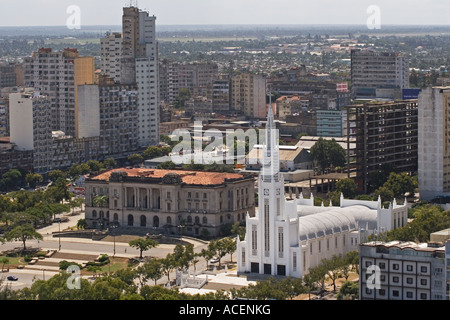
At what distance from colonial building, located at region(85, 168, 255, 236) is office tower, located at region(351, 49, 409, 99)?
7010 cm

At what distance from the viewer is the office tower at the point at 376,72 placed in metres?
138

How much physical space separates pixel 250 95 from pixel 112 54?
72.8 ft

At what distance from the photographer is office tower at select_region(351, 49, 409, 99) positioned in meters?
138

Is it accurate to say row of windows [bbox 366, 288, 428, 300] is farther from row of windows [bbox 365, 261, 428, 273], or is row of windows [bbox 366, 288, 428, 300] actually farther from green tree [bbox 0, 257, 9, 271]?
green tree [bbox 0, 257, 9, 271]

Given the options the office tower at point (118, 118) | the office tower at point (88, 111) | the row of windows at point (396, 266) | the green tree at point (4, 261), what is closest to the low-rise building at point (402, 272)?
the row of windows at point (396, 266)

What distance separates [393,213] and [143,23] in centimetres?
4695

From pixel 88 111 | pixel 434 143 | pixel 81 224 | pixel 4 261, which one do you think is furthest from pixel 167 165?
pixel 4 261

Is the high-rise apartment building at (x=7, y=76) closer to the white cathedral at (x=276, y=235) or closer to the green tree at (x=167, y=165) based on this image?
the green tree at (x=167, y=165)

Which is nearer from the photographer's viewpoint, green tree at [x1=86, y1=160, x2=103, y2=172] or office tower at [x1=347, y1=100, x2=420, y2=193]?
office tower at [x1=347, y1=100, x2=420, y2=193]

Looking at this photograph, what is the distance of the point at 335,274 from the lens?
2019 inches

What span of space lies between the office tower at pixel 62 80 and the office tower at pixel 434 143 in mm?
32335

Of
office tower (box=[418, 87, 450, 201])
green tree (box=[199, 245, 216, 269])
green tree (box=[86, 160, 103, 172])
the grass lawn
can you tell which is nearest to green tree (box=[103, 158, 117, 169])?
green tree (box=[86, 160, 103, 172])

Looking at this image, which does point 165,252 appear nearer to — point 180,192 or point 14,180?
point 180,192
